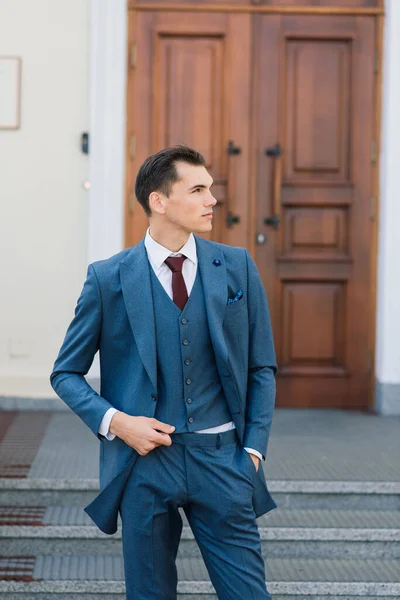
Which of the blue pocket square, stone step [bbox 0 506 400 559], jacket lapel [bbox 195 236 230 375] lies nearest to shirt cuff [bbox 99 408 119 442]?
jacket lapel [bbox 195 236 230 375]

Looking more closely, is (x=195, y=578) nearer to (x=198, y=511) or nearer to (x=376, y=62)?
(x=198, y=511)

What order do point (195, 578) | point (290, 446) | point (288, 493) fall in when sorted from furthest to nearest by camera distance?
point (290, 446), point (288, 493), point (195, 578)

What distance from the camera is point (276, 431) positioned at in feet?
17.3

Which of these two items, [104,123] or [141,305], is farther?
[104,123]

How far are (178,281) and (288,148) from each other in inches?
141

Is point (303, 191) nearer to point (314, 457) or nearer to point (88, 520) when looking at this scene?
point (314, 457)

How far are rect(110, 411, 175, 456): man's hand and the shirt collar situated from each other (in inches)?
15.9

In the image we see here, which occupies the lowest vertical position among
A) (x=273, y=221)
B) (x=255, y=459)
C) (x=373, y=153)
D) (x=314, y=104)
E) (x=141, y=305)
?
(x=255, y=459)

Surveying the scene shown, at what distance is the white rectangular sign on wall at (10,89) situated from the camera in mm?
5789

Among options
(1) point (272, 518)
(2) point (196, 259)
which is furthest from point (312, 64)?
(2) point (196, 259)

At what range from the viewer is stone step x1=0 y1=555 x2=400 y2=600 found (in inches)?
141

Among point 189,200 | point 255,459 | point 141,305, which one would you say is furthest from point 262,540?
point 189,200

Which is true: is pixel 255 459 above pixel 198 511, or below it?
above

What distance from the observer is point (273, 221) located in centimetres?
584
